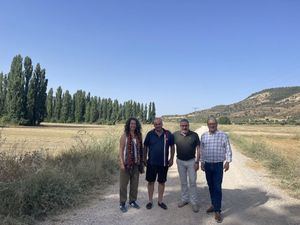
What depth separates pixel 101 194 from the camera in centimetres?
973

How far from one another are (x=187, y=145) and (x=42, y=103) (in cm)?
7311

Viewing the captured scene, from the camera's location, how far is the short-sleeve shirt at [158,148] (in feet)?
27.8

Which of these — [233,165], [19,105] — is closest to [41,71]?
[19,105]

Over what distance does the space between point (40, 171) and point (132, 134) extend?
2.08m

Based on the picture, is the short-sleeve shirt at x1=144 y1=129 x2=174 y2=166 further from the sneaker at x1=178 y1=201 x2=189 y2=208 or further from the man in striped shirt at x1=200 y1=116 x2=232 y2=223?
the sneaker at x1=178 y1=201 x2=189 y2=208

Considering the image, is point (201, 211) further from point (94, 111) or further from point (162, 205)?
A: point (94, 111)

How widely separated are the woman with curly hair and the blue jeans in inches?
58.4

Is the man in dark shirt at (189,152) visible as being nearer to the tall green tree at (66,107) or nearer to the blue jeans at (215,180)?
the blue jeans at (215,180)

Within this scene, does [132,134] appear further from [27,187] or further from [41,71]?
[41,71]

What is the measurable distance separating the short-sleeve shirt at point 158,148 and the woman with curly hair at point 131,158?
0.71 ft

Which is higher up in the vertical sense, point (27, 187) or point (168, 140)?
point (168, 140)

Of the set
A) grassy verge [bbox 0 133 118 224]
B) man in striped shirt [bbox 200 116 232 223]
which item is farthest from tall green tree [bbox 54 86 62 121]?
man in striped shirt [bbox 200 116 232 223]

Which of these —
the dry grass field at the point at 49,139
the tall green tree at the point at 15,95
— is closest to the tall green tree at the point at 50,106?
the tall green tree at the point at 15,95

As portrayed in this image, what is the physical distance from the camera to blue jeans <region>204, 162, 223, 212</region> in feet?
26.0
